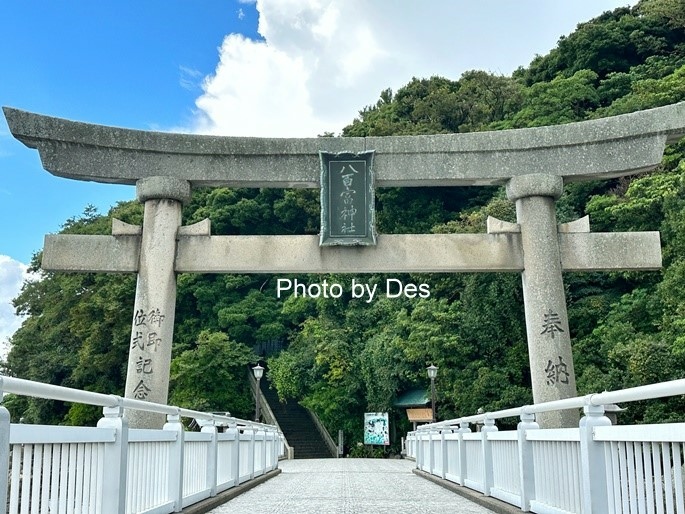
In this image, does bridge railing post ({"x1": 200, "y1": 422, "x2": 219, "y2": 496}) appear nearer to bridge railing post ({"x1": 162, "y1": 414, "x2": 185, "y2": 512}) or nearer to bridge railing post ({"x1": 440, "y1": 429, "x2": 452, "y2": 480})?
bridge railing post ({"x1": 162, "y1": 414, "x2": 185, "y2": 512})

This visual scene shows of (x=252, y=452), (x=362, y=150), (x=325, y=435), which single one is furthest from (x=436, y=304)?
(x=252, y=452)

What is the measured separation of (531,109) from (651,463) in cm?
2583

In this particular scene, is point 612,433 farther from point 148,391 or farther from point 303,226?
point 303,226

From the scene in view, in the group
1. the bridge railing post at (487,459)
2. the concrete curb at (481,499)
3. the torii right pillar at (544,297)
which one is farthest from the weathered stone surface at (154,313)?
the torii right pillar at (544,297)

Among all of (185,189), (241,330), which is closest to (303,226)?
(241,330)

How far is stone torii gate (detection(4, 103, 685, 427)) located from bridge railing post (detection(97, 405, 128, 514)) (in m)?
6.12

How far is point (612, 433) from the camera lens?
131 inches

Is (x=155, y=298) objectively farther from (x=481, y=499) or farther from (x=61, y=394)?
(x=61, y=394)

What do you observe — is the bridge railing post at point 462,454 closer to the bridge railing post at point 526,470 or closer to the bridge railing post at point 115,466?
the bridge railing post at point 526,470

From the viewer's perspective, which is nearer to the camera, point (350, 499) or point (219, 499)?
point (219, 499)

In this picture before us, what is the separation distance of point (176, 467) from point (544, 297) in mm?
6519

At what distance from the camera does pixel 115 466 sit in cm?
383

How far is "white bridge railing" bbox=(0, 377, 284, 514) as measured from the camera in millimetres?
2781

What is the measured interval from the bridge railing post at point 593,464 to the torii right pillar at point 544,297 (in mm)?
6145
